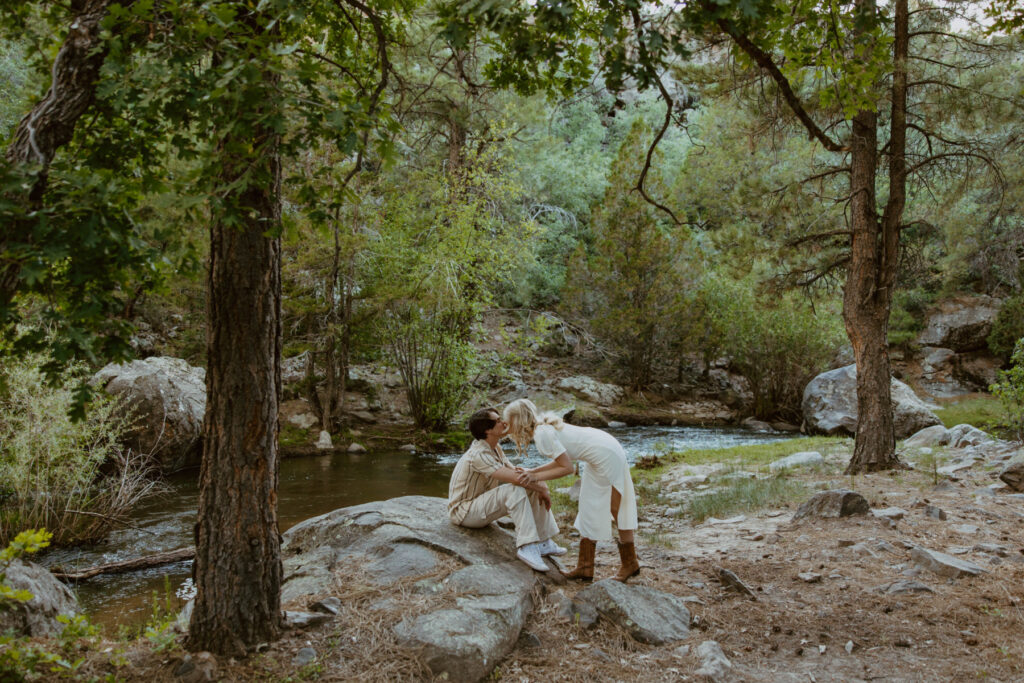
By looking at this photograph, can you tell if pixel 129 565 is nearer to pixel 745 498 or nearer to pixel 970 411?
pixel 745 498

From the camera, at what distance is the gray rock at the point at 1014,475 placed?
22.9 ft

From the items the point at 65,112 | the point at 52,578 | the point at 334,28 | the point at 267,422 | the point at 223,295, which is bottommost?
the point at 52,578

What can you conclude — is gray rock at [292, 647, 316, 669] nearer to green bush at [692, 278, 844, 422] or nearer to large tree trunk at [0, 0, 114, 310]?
large tree trunk at [0, 0, 114, 310]

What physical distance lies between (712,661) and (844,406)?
1383 centimetres

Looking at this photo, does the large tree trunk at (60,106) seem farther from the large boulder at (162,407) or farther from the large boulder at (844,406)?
the large boulder at (844,406)

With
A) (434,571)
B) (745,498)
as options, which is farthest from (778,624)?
(745,498)

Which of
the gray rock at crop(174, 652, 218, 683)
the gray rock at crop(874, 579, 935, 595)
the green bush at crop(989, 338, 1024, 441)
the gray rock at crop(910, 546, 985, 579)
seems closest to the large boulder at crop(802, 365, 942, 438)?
the green bush at crop(989, 338, 1024, 441)

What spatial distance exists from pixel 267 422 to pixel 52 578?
2.65 metres

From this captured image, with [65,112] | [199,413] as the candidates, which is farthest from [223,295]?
[199,413]

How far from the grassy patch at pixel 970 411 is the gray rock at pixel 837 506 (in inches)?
370

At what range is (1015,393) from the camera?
8.86 metres

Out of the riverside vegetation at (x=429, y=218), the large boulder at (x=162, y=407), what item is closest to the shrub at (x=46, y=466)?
the riverside vegetation at (x=429, y=218)

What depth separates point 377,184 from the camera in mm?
14391

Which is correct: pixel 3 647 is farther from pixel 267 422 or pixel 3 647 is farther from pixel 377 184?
pixel 377 184
